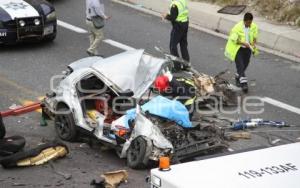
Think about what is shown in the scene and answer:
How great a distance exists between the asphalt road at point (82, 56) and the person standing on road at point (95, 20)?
48 cm

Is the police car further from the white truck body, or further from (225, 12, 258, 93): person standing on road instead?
the white truck body

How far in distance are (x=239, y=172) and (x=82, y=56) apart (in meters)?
9.45

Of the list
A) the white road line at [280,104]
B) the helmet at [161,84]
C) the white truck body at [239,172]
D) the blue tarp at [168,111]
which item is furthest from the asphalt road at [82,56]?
the white truck body at [239,172]

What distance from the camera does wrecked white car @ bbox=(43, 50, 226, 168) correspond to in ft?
→ 30.6

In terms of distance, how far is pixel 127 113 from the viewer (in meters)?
9.75

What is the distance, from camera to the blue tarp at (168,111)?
31.2ft

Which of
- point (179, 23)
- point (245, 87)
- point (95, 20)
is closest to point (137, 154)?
point (245, 87)

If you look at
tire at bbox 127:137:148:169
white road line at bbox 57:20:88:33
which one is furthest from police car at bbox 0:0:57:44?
tire at bbox 127:137:148:169

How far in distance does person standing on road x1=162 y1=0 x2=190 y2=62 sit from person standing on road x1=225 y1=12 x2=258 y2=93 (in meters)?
1.29

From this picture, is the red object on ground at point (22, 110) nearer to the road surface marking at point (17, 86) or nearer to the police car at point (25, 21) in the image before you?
the road surface marking at point (17, 86)

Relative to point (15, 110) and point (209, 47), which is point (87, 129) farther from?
point (209, 47)

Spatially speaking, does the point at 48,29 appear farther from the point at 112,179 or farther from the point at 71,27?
the point at 112,179

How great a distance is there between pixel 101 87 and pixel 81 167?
59.4 inches

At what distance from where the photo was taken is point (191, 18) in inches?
700
